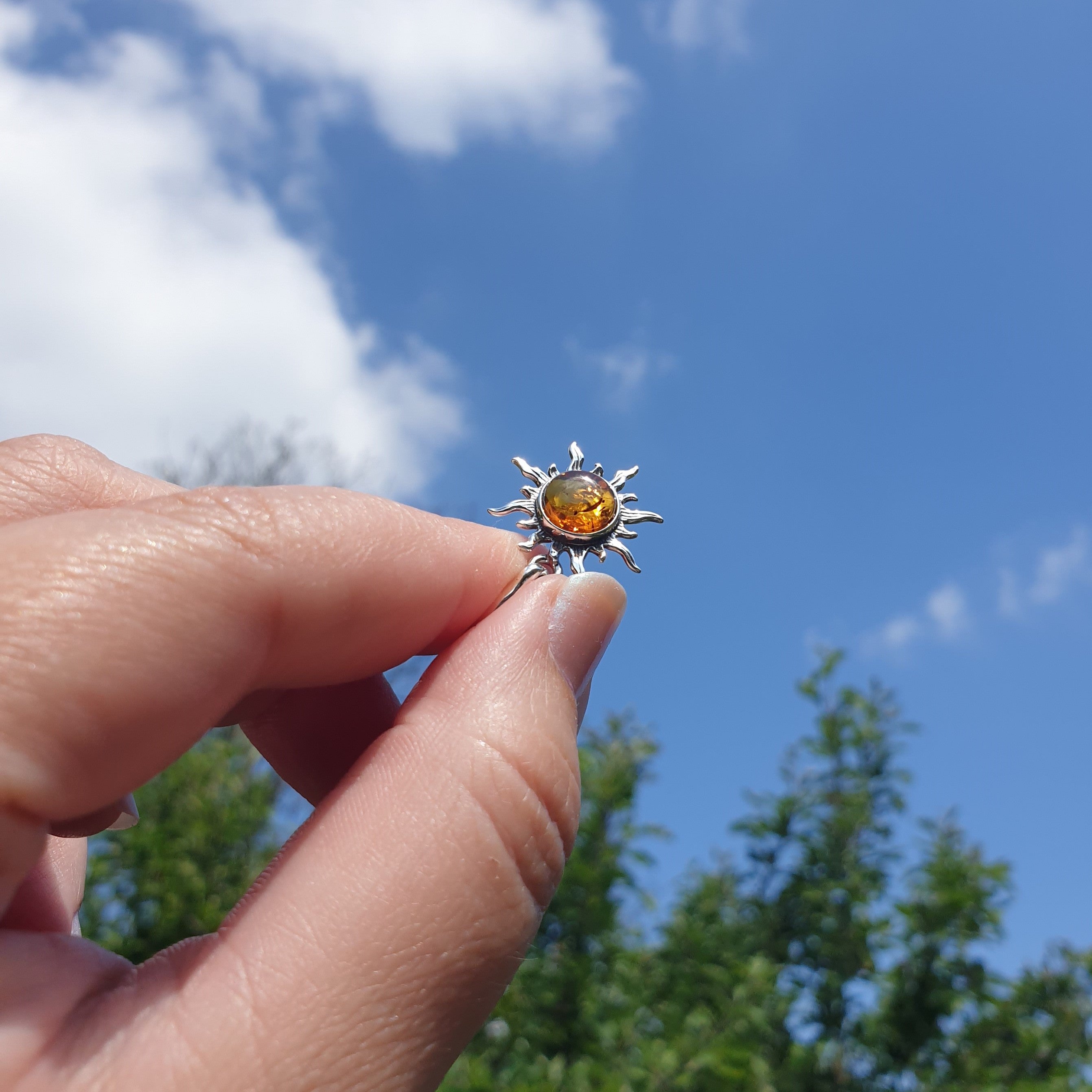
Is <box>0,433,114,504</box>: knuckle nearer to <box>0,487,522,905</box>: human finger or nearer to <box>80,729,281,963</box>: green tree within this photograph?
<box>0,487,522,905</box>: human finger

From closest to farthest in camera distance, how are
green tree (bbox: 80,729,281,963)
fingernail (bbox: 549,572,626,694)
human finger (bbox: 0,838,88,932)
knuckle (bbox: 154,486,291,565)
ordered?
knuckle (bbox: 154,486,291,565)
human finger (bbox: 0,838,88,932)
fingernail (bbox: 549,572,626,694)
green tree (bbox: 80,729,281,963)

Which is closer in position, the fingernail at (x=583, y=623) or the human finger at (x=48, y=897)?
the human finger at (x=48, y=897)

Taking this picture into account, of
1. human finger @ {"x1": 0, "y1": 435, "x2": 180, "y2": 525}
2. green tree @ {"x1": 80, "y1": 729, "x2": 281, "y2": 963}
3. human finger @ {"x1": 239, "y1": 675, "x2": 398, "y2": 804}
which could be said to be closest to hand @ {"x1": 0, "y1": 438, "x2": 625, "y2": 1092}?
human finger @ {"x1": 239, "y1": 675, "x2": 398, "y2": 804}

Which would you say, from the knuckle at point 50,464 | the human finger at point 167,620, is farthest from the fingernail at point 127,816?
the knuckle at point 50,464

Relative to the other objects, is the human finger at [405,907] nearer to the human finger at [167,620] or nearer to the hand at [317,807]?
the hand at [317,807]

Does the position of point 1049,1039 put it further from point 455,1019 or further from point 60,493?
point 60,493

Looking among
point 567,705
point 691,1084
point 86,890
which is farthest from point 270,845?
point 567,705
